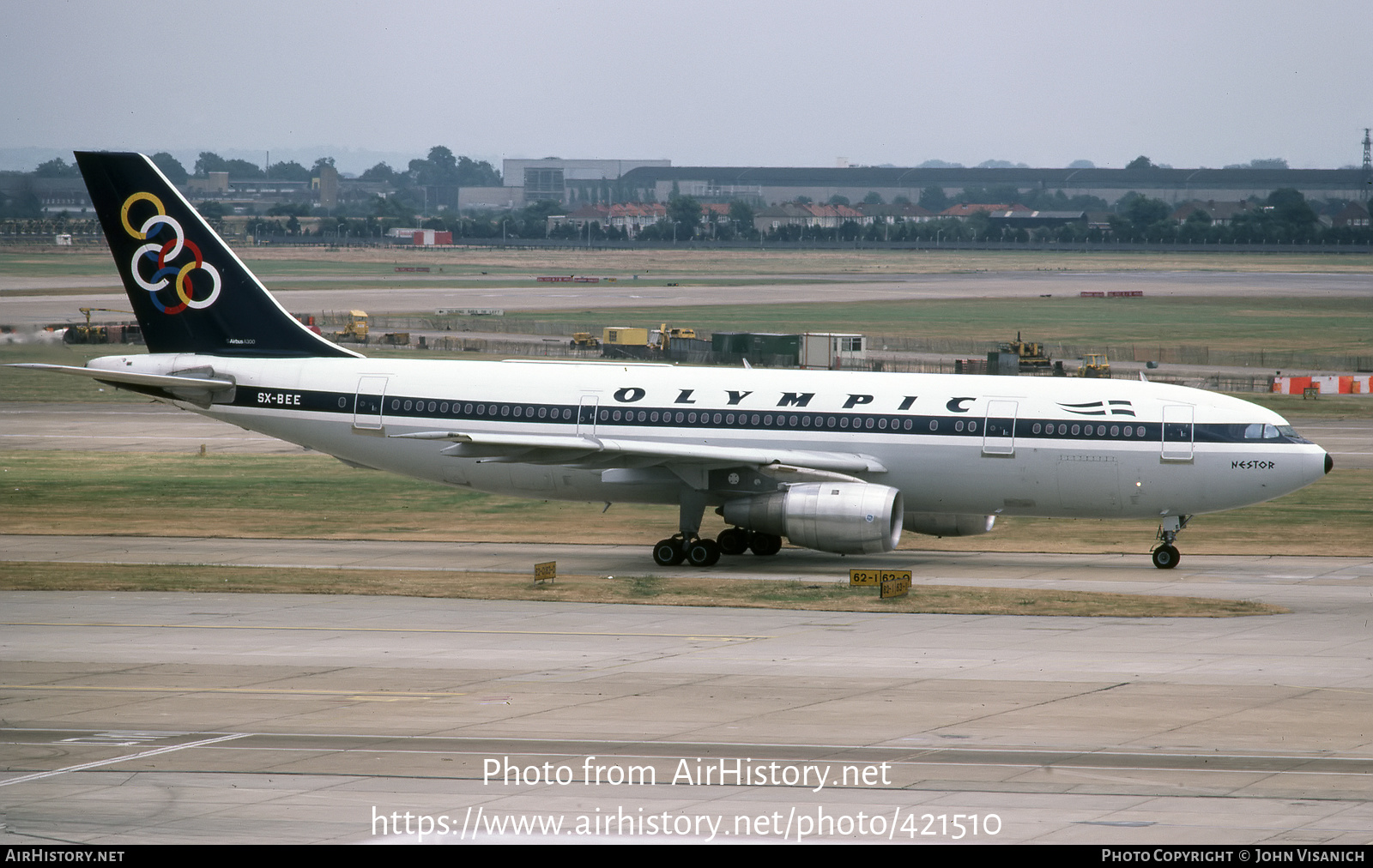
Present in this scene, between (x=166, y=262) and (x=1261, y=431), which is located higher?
(x=166, y=262)

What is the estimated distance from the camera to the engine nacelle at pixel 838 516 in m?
35.4

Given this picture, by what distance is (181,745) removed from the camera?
20531 millimetres

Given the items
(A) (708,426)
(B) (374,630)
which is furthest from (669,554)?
(B) (374,630)

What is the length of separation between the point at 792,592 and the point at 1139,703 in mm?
11016

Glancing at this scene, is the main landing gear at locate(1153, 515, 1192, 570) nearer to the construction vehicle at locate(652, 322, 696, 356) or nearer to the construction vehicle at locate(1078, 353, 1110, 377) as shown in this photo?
the construction vehicle at locate(1078, 353, 1110, 377)

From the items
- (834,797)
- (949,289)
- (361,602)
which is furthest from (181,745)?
(949,289)

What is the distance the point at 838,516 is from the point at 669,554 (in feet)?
15.4

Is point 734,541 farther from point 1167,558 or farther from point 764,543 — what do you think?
point 1167,558

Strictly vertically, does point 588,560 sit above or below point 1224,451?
below

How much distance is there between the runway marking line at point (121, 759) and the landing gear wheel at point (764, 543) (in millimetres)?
19706

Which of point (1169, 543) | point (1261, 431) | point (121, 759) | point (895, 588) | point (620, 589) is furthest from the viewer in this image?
point (1169, 543)

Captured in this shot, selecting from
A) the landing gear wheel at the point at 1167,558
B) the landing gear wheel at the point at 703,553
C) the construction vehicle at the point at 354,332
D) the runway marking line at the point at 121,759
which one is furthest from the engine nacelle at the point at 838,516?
the construction vehicle at the point at 354,332

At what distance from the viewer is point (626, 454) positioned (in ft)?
122
